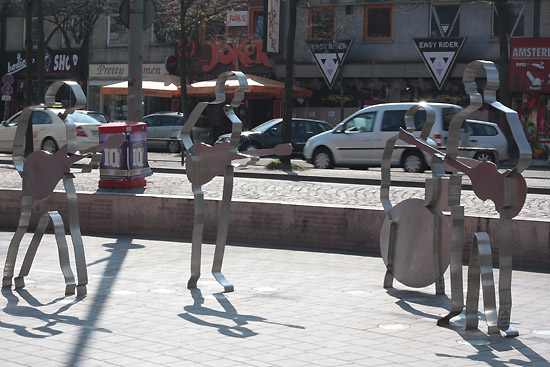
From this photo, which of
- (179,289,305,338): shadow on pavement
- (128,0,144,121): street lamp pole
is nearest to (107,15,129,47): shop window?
(128,0,144,121): street lamp pole

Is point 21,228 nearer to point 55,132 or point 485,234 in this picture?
point 485,234

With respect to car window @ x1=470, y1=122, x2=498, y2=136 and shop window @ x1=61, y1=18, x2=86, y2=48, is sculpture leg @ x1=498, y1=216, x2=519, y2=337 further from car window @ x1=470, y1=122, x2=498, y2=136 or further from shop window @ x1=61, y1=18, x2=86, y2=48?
shop window @ x1=61, y1=18, x2=86, y2=48

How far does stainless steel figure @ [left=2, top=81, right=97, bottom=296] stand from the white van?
1463 cm

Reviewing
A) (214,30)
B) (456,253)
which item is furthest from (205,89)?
(456,253)

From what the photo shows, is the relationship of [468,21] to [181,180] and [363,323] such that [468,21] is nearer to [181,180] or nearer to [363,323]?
[181,180]

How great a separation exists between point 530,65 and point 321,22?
29.7 ft

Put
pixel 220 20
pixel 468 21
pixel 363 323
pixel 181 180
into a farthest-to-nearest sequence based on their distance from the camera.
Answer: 1. pixel 220 20
2. pixel 468 21
3. pixel 181 180
4. pixel 363 323

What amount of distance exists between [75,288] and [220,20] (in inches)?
1342

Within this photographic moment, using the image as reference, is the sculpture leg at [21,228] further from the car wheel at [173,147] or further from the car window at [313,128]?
the car wheel at [173,147]

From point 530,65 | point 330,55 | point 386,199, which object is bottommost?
point 386,199

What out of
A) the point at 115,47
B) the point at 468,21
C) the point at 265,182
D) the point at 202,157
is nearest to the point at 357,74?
the point at 468,21

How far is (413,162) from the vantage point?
2227cm

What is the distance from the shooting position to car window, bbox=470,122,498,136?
81.7 ft

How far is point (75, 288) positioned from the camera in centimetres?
841
